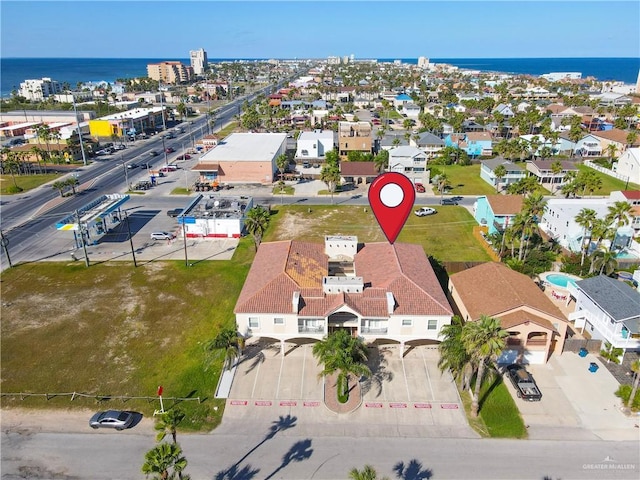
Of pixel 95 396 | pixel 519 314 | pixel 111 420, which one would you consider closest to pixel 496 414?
pixel 519 314

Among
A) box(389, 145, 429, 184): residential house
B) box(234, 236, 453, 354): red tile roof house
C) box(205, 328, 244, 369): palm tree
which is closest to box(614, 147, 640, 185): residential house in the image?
box(389, 145, 429, 184): residential house

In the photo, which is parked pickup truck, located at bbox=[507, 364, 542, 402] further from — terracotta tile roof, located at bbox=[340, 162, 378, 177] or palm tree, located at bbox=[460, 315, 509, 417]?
terracotta tile roof, located at bbox=[340, 162, 378, 177]

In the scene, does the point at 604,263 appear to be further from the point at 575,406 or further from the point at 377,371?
the point at 377,371

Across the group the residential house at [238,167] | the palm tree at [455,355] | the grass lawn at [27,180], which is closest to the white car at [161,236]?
the residential house at [238,167]

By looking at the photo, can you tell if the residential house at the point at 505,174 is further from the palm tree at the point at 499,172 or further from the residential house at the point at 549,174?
the residential house at the point at 549,174

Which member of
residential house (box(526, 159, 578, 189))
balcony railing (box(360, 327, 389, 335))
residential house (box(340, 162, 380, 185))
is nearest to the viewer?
balcony railing (box(360, 327, 389, 335))
